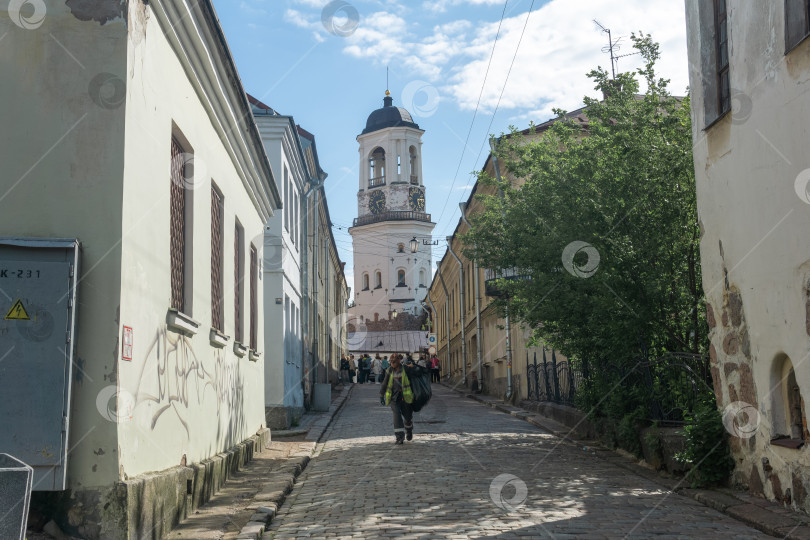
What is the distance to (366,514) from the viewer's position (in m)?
7.50

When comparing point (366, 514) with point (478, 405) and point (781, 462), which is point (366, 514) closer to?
point (781, 462)

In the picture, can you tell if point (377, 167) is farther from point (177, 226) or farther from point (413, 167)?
point (177, 226)

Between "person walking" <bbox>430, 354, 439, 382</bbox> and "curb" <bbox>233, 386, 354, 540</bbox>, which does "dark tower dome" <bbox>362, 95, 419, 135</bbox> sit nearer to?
"person walking" <bbox>430, 354, 439, 382</bbox>

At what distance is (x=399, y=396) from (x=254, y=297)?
115 inches

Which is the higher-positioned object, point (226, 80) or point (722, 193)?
point (226, 80)

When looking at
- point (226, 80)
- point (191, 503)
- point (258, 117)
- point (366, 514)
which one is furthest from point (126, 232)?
point (258, 117)

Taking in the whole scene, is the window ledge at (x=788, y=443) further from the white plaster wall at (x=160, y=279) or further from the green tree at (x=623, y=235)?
the white plaster wall at (x=160, y=279)

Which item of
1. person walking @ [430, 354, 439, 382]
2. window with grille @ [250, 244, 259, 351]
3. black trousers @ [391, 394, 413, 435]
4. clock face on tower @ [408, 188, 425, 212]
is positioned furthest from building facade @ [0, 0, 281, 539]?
clock face on tower @ [408, 188, 425, 212]

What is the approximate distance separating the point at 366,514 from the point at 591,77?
7.34 metres

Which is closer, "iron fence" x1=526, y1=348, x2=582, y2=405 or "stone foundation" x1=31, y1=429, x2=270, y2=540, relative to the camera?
"stone foundation" x1=31, y1=429, x2=270, y2=540

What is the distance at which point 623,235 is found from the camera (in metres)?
→ 11.2

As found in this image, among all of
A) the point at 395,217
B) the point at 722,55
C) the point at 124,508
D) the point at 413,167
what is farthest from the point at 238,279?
the point at 413,167

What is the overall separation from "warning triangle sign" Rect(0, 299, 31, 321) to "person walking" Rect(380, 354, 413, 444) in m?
9.03

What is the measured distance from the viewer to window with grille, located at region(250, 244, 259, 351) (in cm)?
1346
